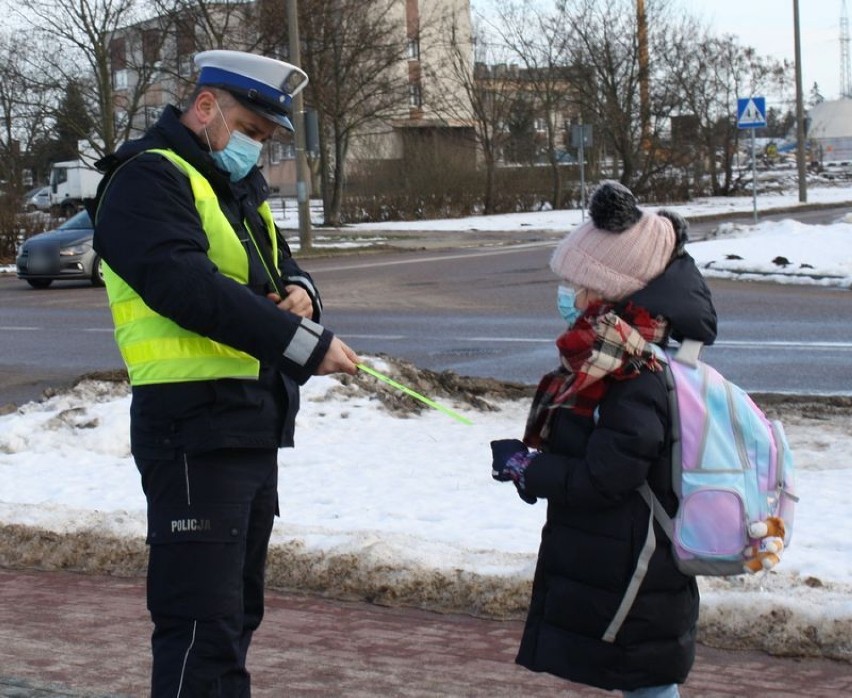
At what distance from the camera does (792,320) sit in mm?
15336

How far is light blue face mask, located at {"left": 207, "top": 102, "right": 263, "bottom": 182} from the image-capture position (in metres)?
3.53

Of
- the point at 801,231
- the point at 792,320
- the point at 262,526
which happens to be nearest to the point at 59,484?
the point at 262,526

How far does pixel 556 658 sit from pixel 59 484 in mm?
4843

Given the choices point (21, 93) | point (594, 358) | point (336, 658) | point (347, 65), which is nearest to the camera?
point (594, 358)

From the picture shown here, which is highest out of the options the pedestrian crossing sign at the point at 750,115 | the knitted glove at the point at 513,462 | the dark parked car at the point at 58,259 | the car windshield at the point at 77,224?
the pedestrian crossing sign at the point at 750,115

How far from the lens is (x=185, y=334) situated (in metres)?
3.39

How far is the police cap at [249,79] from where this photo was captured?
137 inches

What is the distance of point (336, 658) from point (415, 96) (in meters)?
41.7

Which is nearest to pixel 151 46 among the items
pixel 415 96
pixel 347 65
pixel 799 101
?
pixel 347 65

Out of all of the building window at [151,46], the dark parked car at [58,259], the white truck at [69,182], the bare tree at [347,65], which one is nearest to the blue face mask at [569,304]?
the dark parked car at [58,259]

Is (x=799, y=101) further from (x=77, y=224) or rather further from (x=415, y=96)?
(x=77, y=224)

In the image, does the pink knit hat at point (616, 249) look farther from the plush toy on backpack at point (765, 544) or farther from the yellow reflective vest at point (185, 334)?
the yellow reflective vest at point (185, 334)

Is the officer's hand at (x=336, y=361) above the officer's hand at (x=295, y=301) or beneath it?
beneath

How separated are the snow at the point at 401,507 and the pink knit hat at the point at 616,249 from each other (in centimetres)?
194
